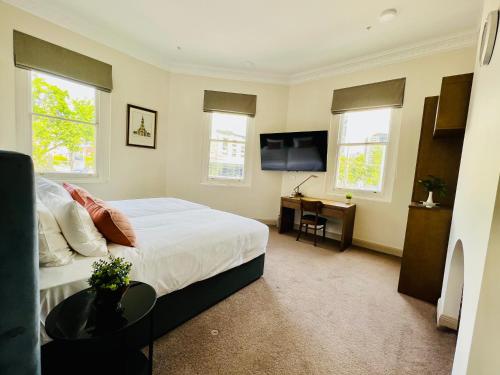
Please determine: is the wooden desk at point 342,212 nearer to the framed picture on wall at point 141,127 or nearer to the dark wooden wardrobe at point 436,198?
the dark wooden wardrobe at point 436,198

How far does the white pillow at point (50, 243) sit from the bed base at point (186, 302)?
392mm

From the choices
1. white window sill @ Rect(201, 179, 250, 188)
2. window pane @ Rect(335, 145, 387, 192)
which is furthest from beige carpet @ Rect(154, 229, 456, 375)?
white window sill @ Rect(201, 179, 250, 188)

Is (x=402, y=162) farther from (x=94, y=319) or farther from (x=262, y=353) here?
(x=94, y=319)

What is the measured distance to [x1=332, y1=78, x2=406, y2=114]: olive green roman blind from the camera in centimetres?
321

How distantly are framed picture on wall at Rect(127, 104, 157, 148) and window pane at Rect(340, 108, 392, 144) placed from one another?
3.32m

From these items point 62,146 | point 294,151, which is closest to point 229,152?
point 294,151

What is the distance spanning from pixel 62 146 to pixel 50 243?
2.41m

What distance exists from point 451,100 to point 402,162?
132 cm

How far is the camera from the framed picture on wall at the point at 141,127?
355 centimetres

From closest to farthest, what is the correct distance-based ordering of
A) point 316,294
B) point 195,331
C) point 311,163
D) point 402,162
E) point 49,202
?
point 49,202, point 195,331, point 316,294, point 402,162, point 311,163

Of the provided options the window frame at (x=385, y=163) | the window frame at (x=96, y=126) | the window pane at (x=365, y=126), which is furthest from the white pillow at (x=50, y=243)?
the window pane at (x=365, y=126)

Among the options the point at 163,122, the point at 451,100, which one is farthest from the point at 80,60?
the point at 451,100

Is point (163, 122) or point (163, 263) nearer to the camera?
point (163, 263)

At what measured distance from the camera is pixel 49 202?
56.7 inches
